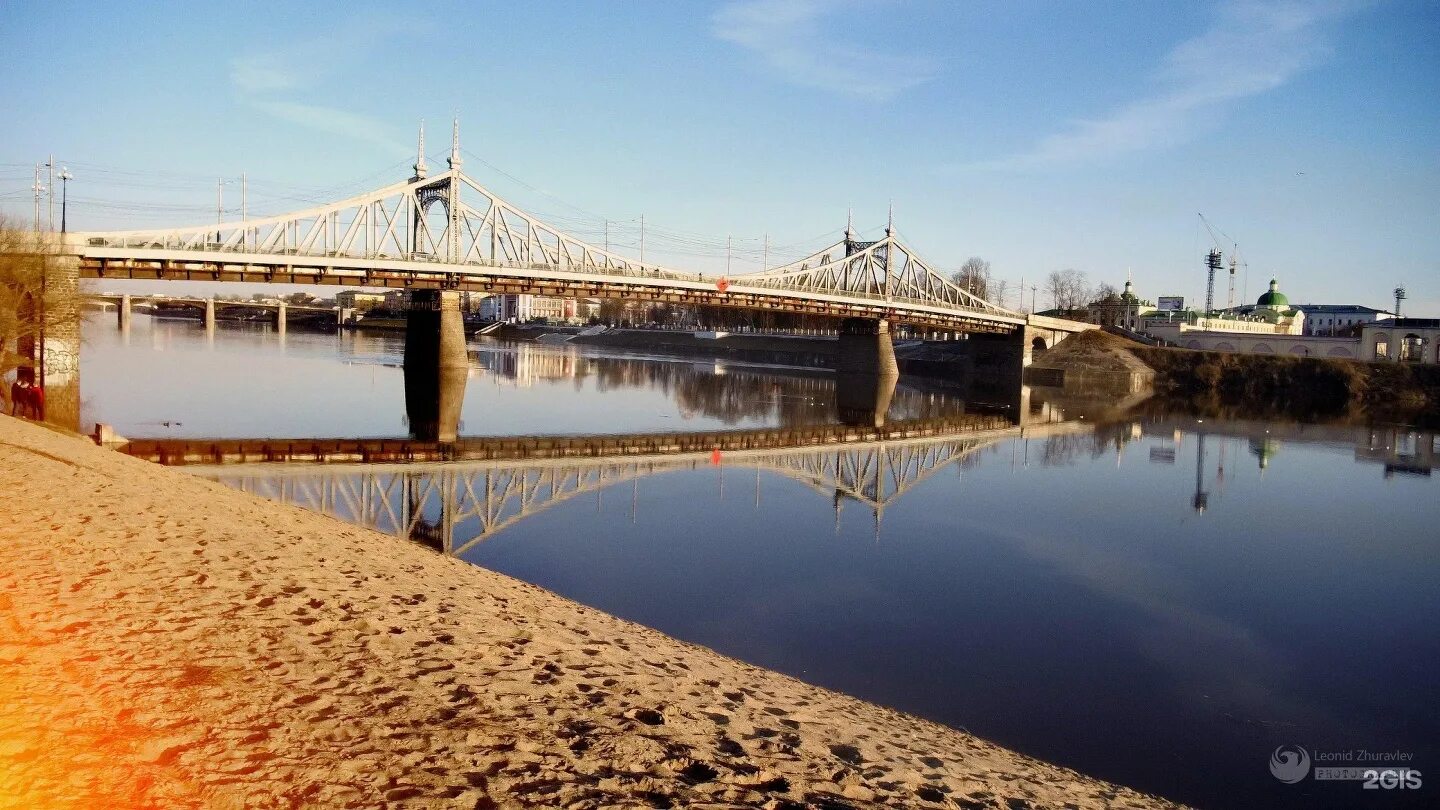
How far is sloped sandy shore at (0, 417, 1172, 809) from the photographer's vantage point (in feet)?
13.7

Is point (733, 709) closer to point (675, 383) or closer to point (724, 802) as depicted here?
point (724, 802)

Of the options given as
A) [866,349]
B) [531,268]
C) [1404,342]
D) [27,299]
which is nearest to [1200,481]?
[27,299]

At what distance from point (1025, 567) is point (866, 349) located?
52.3 meters

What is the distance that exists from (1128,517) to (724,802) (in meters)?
14.8

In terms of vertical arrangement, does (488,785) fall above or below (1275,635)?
above

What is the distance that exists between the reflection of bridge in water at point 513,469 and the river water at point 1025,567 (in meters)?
0.12

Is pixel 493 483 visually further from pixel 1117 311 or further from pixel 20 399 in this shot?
pixel 1117 311

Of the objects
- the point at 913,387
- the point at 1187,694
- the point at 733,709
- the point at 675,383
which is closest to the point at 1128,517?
the point at 1187,694

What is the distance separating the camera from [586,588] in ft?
35.3

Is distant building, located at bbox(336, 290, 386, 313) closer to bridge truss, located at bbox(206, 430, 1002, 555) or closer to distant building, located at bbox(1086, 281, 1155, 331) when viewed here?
distant building, located at bbox(1086, 281, 1155, 331)

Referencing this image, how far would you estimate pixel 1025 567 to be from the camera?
504 inches

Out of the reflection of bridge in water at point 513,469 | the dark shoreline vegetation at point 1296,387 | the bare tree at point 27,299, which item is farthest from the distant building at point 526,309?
the reflection of bridge in water at point 513,469

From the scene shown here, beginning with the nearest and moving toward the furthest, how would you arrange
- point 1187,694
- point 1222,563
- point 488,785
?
1. point 488,785
2. point 1187,694
3. point 1222,563

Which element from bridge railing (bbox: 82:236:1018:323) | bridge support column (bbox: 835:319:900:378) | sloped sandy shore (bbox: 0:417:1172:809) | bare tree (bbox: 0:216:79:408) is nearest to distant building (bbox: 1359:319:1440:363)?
bridge railing (bbox: 82:236:1018:323)
